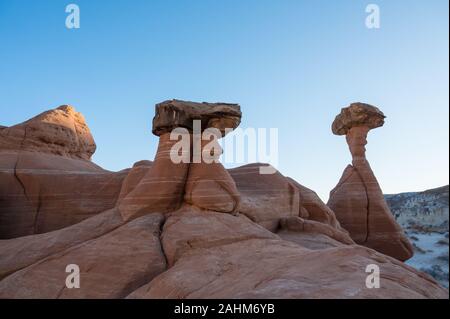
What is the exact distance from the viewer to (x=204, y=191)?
8.10m

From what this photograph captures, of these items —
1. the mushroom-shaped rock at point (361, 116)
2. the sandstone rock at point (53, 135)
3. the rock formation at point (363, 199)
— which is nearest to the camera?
the rock formation at point (363, 199)

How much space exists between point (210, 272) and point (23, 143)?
39.3 feet

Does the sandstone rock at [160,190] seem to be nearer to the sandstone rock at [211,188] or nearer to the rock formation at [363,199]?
the sandstone rock at [211,188]

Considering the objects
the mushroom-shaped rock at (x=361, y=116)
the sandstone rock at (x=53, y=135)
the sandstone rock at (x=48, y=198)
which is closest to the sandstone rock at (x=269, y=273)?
the sandstone rock at (x=48, y=198)

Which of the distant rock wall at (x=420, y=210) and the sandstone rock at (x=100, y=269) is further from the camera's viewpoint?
the distant rock wall at (x=420, y=210)

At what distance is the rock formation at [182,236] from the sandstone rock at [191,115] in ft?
0.08

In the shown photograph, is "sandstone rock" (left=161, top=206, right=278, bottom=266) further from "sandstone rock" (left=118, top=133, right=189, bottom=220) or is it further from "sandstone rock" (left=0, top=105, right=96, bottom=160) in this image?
"sandstone rock" (left=0, top=105, right=96, bottom=160)

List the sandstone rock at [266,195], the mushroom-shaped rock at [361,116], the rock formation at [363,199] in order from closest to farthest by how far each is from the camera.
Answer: the sandstone rock at [266,195], the rock formation at [363,199], the mushroom-shaped rock at [361,116]

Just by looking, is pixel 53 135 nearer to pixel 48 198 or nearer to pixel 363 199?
pixel 48 198

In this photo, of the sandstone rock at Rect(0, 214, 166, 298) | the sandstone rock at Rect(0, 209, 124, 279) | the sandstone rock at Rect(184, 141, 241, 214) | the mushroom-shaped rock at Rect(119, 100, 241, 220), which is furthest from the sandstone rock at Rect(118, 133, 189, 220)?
the sandstone rock at Rect(0, 214, 166, 298)

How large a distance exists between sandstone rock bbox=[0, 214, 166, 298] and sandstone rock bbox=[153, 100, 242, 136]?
287 centimetres

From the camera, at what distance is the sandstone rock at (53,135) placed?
1413cm
